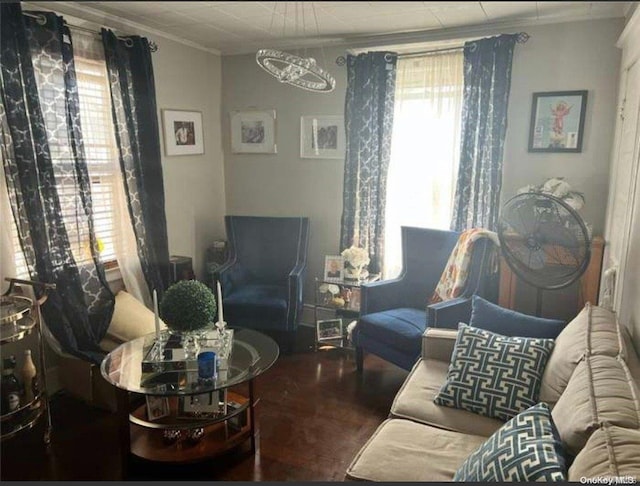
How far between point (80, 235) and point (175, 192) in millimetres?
951

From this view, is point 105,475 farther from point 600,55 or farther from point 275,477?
point 600,55

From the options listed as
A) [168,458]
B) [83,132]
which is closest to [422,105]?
[83,132]

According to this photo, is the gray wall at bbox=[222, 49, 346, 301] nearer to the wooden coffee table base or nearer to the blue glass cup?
the wooden coffee table base

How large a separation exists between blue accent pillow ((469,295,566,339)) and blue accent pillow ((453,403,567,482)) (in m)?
0.73

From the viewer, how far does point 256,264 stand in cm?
382

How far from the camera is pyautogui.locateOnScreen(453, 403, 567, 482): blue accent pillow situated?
119 cm

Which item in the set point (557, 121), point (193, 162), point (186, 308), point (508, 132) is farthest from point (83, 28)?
point (557, 121)

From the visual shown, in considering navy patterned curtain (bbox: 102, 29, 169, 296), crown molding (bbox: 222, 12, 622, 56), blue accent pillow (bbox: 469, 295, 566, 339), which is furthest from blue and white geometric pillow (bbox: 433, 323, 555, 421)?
navy patterned curtain (bbox: 102, 29, 169, 296)

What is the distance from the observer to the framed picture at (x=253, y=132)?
394 centimetres

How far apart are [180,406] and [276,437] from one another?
0.52 meters

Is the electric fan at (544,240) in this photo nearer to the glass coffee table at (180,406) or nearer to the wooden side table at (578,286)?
the wooden side table at (578,286)

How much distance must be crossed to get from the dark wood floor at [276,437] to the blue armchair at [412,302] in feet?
0.87

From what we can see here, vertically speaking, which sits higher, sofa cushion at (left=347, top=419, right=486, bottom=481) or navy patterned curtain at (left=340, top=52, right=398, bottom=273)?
navy patterned curtain at (left=340, top=52, right=398, bottom=273)

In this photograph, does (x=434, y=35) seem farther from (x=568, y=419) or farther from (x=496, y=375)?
(x=568, y=419)
